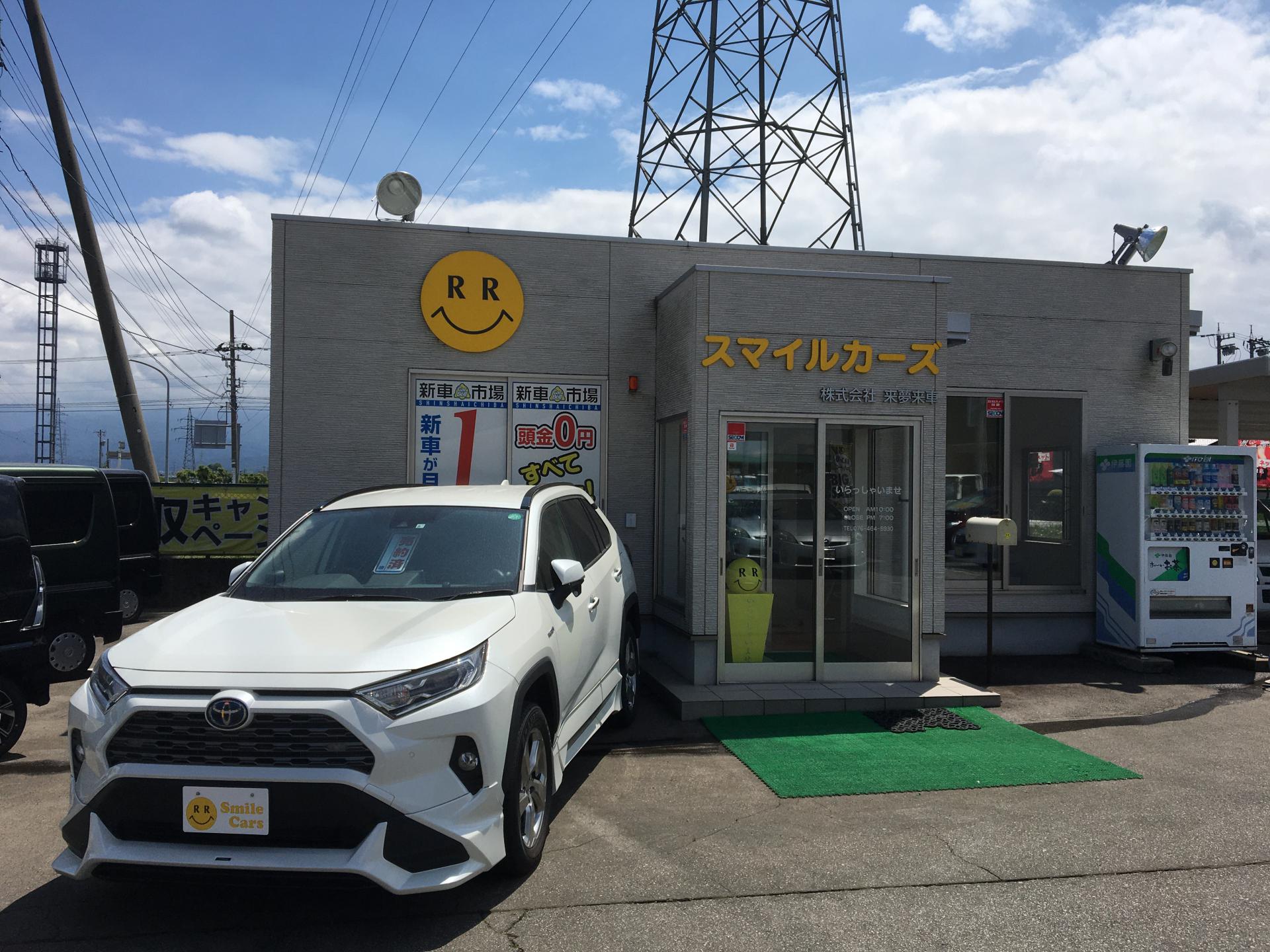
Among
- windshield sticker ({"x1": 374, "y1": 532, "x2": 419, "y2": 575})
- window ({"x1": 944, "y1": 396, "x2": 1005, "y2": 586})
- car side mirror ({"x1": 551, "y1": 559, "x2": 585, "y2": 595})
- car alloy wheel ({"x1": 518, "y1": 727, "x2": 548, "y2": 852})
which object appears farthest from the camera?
window ({"x1": 944, "y1": 396, "x2": 1005, "y2": 586})

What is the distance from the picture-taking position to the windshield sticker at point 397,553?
16.4 ft

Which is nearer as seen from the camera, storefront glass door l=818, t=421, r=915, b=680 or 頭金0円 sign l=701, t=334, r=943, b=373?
頭金0円 sign l=701, t=334, r=943, b=373

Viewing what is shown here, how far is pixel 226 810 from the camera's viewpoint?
3.54 metres

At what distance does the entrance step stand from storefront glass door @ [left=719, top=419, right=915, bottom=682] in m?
0.18

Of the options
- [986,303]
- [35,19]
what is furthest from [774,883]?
[35,19]

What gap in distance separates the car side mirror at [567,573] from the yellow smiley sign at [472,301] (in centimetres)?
470

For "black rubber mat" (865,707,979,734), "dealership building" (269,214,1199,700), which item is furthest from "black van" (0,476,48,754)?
"black rubber mat" (865,707,979,734)

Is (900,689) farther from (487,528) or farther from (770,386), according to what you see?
(487,528)

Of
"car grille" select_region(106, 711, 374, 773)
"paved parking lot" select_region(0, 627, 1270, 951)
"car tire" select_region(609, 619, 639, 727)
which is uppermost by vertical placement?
"car grille" select_region(106, 711, 374, 773)

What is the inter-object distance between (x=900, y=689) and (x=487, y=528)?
171 inches

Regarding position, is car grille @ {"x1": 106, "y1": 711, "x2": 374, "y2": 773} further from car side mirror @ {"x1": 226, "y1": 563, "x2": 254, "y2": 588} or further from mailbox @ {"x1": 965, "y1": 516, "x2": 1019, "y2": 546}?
mailbox @ {"x1": 965, "y1": 516, "x2": 1019, "y2": 546}

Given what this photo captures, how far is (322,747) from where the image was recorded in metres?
3.60

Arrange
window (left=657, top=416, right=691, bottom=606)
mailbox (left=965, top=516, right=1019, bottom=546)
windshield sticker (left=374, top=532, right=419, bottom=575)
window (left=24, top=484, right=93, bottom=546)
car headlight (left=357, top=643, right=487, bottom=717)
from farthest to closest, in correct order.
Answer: window (left=24, top=484, right=93, bottom=546), window (left=657, top=416, right=691, bottom=606), mailbox (left=965, top=516, right=1019, bottom=546), windshield sticker (left=374, top=532, right=419, bottom=575), car headlight (left=357, top=643, right=487, bottom=717)

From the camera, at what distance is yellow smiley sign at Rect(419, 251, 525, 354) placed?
912 centimetres
